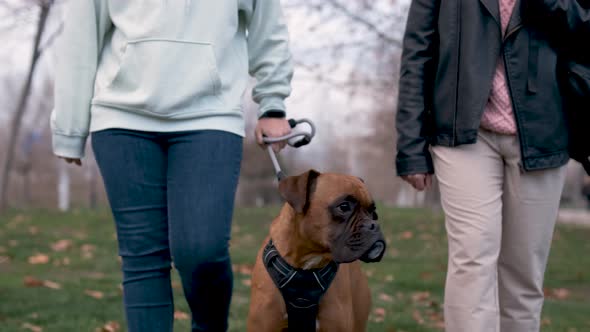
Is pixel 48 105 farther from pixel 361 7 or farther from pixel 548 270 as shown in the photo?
pixel 548 270

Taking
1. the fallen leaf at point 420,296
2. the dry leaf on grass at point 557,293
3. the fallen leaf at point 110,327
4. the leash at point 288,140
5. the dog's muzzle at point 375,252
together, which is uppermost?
the leash at point 288,140

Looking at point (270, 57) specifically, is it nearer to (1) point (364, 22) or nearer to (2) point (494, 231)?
(2) point (494, 231)

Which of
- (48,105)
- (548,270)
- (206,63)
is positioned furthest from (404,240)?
(48,105)

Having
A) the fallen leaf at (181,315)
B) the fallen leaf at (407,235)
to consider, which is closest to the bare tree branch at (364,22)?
the fallen leaf at (407,235)

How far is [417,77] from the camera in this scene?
3383 millimetres

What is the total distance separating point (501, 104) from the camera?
328 cm

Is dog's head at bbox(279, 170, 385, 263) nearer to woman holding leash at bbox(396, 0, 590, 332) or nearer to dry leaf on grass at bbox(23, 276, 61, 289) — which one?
woman holding leash at bbox(396, 0, 590, 332)

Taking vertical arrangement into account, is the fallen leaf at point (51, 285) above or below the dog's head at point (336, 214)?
below

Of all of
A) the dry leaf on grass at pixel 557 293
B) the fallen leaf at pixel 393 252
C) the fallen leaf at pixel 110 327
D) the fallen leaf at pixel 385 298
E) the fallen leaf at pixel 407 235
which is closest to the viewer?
the fallen leaf at pixel 110 327

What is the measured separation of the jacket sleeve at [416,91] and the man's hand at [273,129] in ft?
1.80

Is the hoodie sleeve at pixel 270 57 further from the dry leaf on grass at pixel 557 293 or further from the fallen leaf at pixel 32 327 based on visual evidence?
the dry leaf on grass at pixel 557 293

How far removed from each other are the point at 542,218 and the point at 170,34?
1.86 metres

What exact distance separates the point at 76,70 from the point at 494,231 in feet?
6.30

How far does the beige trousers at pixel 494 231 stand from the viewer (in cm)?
316
